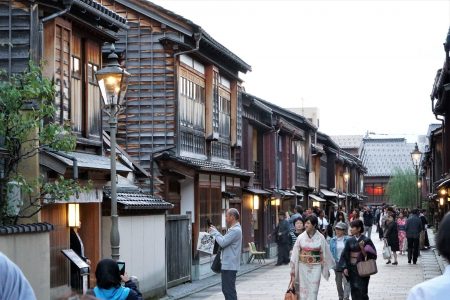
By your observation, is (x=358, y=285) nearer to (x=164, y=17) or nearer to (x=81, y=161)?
(x=81, y=161)

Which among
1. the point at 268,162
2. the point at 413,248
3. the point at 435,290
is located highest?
the point at 268,162

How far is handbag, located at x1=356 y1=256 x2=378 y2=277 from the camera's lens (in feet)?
54.0

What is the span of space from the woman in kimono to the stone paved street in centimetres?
607

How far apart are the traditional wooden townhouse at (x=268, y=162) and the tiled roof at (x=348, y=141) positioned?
247ft

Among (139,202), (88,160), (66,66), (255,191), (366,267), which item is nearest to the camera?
(366,267)

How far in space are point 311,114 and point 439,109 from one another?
61.2 meters

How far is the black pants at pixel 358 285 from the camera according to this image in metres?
16.6

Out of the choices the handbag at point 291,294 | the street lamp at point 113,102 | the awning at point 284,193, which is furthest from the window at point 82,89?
the awning at point 284,193

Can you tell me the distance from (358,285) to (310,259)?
1.44 metres

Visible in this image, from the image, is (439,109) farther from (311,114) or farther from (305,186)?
(311,114)

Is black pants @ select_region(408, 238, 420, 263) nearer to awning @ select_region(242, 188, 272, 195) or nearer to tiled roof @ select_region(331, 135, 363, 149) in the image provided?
awning @ select_region(242, 188, 272, 195)

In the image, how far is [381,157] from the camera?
128m

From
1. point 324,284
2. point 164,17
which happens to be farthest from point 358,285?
point 164,17

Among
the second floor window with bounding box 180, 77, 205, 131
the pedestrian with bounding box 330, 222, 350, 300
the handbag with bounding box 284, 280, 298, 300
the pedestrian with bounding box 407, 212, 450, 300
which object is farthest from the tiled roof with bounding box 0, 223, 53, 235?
the second floor window with bounding box 180, 77, 205, 131
